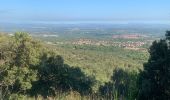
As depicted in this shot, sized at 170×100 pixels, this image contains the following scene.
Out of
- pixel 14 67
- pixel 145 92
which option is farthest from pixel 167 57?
pixel 14 67

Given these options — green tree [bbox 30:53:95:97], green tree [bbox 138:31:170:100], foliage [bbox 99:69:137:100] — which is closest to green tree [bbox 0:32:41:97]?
green tree [bbox 30:53:95:97]

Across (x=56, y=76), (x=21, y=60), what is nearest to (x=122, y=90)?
(x=21, y=60)

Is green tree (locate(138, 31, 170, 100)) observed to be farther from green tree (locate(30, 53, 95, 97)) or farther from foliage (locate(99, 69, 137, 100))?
green tree (locate(30, 53, 95, 97))

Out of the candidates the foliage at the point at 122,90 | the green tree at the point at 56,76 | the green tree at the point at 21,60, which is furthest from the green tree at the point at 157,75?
the green tree at the point at 56,76

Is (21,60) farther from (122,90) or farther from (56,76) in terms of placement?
(122,90)

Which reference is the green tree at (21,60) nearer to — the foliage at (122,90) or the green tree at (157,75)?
the green tree at (157,75)

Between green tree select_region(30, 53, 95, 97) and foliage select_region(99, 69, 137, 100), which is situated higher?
foliage select_region(99, 69, 137, 100)

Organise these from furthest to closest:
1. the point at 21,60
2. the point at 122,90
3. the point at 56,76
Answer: the point at 56,76 → the point at 21,60 → the point at 122,90

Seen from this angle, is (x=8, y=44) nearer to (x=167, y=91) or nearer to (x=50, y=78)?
(x=50, y=78)
